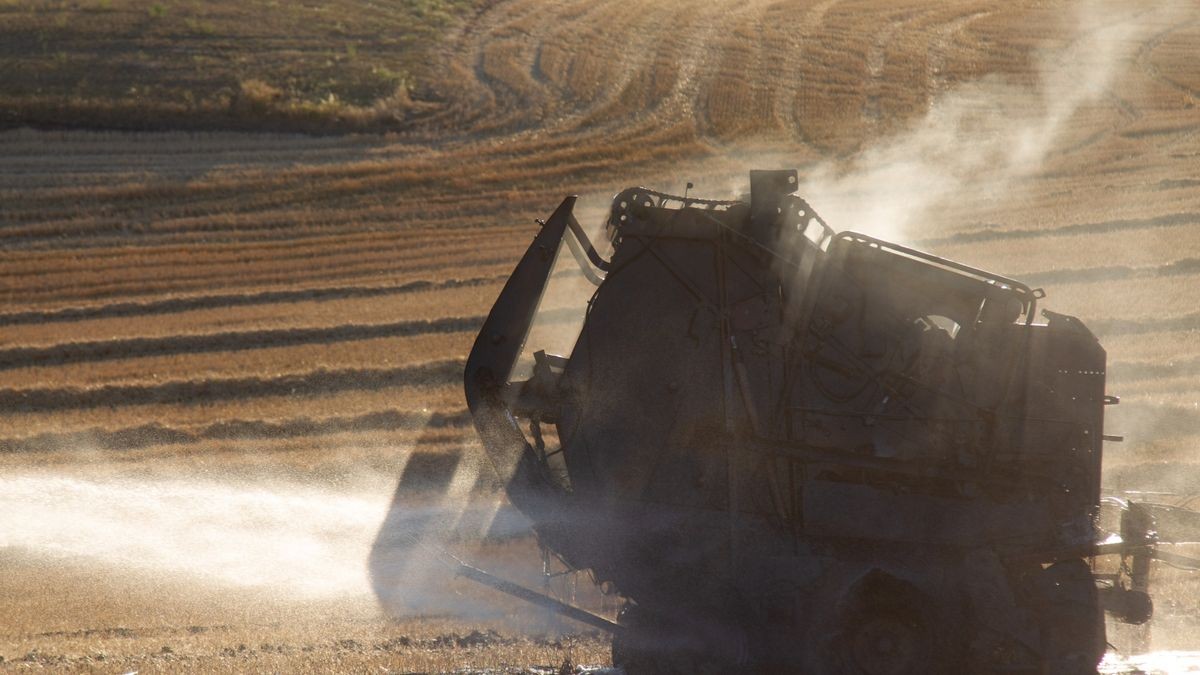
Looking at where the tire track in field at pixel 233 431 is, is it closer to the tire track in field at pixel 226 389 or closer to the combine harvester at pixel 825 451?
the tire track in field at pixel 226 389

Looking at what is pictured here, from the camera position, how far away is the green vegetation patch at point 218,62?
119ft

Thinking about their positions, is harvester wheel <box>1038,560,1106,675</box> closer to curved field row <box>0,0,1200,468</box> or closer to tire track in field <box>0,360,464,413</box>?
curved field row <box>0,0,1200,468</box>

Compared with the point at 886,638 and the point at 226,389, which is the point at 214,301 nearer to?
the point at 226,389

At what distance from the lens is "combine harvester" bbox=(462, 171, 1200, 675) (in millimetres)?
8781

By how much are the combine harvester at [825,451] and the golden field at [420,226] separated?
1586mm

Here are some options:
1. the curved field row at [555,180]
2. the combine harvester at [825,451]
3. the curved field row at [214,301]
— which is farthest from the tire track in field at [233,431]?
the combine harvester at [825,451]

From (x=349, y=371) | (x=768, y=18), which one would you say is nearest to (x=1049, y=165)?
(x=768, y=18)

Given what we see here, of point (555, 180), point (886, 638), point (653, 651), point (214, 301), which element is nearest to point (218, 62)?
point (555, 180)

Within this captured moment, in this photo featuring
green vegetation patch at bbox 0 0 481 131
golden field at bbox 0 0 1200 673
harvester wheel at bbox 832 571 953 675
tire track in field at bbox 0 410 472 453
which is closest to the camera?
harvester wheel at bbox 832 571 953 675

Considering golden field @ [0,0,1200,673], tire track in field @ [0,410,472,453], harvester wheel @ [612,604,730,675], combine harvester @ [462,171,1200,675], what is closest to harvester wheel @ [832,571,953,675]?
combine harvester @ [462,171,1200,675]

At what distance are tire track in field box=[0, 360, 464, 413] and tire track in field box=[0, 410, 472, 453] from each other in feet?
3.48

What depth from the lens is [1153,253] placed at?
72.0ft

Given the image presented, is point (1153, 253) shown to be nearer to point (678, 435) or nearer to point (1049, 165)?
point (1049, 165)

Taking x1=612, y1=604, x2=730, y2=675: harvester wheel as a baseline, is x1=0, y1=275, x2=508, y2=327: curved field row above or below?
below
